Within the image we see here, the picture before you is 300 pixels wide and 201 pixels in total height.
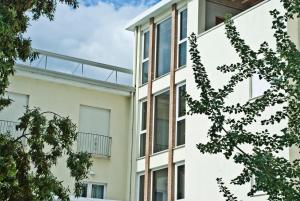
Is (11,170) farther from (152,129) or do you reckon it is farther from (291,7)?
(152,129)

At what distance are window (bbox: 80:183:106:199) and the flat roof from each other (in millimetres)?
6565

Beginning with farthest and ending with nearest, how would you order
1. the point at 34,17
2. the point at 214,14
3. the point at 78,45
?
the point at 78,45 < the point at 214,14 < the point at 34,17

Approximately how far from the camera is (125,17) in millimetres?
26250

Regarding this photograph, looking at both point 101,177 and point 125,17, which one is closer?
point 101,177

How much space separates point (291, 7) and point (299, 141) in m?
1.78

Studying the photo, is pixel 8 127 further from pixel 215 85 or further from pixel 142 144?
pixel 215 85

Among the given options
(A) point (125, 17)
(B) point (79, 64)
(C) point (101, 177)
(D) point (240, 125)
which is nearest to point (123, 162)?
(C) point (101, 177)

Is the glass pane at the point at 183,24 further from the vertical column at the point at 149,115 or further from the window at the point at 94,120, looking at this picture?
the window at the point at 94,120

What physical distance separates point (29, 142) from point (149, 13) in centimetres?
1389

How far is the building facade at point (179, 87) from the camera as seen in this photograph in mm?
17938

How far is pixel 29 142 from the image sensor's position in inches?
424

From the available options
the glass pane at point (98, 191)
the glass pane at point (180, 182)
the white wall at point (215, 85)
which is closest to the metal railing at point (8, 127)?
the glass pane at point (98, 191)

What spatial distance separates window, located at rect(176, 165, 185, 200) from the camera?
2052cm

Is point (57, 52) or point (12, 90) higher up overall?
point (57, 52)
